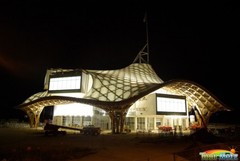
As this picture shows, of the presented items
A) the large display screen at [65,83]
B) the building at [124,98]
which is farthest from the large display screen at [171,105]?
the large display screen at [65,83]

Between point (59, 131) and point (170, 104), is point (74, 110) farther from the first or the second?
point (170, 104)

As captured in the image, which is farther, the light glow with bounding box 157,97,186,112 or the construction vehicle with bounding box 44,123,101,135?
the light glow with bounding box 157,97,186,112

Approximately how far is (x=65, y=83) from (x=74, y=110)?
707 cm

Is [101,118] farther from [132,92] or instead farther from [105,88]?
[132,92]

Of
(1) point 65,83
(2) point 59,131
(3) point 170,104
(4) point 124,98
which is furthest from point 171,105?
(2) point 59,131

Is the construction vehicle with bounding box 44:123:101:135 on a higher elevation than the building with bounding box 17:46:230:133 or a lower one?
lower

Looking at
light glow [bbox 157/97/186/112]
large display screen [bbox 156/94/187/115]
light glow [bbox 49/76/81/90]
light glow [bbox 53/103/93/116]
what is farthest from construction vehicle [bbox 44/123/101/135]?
light glow [bbox 157/97/186/112]

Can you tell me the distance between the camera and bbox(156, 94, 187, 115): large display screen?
5078 centimetres

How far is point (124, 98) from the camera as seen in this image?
43.3 meters

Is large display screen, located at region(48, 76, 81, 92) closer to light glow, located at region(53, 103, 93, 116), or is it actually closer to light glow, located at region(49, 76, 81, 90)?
light glow, located at region(49, 76, 81, 90)

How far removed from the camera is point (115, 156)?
1536 centimetres

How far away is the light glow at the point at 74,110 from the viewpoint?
170 ft

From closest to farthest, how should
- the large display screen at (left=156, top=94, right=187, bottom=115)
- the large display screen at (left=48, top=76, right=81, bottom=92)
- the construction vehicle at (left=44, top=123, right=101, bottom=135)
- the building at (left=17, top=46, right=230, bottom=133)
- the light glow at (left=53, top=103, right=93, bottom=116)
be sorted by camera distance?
the construction vehicle at (left=44, top=123, right=101, bottom=135) → the building at (left=17, top=46, right=230, bottom=133) → the large display screen at (left=156, top=94, right=187, bottom=115) → the light glow at (left=53, top=103, right=93, bottom=116) → the large display screen at (left=48, top=76, right=81, bottom=92)

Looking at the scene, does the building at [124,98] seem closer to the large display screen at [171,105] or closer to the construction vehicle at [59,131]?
the large display screen at [171,105]
